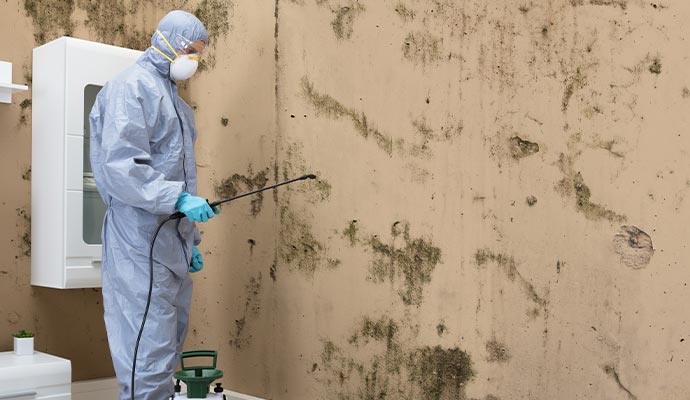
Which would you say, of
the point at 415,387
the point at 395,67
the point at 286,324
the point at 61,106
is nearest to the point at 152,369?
the point at 286,324

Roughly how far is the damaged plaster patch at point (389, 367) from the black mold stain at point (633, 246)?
1.97 ft

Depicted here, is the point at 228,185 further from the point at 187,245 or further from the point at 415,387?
the point at 415,387

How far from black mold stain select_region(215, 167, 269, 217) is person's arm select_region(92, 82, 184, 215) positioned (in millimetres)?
609

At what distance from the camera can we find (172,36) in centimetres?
268

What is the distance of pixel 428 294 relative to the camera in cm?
253

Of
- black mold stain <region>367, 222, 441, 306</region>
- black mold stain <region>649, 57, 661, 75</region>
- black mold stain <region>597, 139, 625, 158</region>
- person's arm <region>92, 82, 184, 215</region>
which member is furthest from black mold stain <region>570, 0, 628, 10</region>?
person's arm <region>92, 82, 184, 215</region>

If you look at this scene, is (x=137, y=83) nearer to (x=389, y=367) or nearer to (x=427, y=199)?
(x=427, y=199)

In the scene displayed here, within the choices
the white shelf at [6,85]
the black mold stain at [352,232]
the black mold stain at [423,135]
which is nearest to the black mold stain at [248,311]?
the black mold stain at [352,232]

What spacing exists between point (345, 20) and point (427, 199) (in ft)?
2.46

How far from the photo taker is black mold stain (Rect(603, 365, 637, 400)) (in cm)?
209

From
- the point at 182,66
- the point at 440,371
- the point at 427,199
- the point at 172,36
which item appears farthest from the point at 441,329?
the point at 172,36

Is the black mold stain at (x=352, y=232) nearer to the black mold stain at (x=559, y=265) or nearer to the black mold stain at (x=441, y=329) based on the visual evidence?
the black mold stain at (x=441, y=329)

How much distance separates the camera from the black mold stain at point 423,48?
8.28 ft

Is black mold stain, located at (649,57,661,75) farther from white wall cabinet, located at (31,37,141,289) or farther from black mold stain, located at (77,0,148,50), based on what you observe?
black mold stain, located at (77,0,148,50)
